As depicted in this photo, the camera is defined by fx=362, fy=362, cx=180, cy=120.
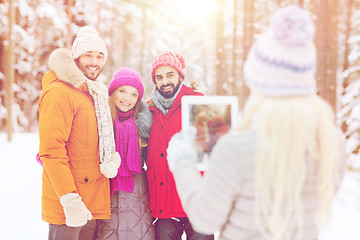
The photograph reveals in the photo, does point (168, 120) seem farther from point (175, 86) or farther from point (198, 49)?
point (198, 49)

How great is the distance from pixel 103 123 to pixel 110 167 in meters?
0.39

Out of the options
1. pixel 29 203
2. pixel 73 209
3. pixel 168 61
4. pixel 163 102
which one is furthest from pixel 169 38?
pixel 73 209

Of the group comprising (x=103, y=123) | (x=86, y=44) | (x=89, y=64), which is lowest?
(x=103, y=123)

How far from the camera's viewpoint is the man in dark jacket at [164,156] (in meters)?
3.61

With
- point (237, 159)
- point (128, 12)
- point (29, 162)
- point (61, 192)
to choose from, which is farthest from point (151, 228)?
point (128, 12)

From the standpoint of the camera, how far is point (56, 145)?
290cm

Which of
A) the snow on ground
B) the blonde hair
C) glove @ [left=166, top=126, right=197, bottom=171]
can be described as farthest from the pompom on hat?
the snow on ground

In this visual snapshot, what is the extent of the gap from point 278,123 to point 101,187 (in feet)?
6.62

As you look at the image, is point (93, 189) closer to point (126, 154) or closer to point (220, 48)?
point (126, 154)

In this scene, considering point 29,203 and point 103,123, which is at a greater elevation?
point 103,123

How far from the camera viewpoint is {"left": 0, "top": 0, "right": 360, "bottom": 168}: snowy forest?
30.1 ft

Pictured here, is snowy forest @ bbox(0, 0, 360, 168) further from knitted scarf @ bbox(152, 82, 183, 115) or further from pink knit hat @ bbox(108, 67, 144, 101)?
pink knit hat @ bbox(108, 67, 144, 101)

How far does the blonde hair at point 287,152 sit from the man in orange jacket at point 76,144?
166cm

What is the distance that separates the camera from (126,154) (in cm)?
345
